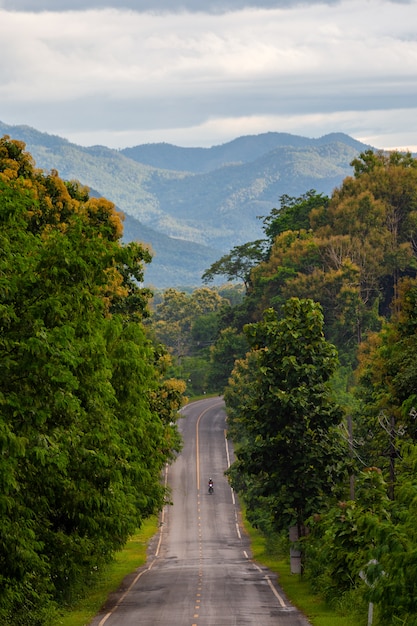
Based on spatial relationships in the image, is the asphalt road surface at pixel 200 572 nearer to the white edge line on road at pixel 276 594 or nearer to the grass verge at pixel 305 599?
the white edge line on road at pixel 276 594

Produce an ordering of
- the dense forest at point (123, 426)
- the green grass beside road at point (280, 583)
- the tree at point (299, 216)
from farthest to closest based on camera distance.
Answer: the tree at point (299, 216)
the green grass beside road at point (280, 583)
the dense forest at point (123, 426)

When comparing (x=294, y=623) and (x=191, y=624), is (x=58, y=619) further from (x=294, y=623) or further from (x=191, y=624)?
(x=294, y=623)

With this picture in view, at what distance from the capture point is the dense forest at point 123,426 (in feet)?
73.4

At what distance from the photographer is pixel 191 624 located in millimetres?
32750

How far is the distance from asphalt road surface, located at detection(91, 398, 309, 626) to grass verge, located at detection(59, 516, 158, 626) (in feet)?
1.75

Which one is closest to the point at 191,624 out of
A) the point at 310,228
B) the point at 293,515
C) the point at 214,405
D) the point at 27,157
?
the point at 293,515

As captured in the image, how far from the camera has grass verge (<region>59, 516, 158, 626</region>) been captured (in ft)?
117

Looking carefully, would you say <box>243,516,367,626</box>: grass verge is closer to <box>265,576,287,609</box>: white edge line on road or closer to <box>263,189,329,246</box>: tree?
<box>265,576,287,609</box>: white edge line on road

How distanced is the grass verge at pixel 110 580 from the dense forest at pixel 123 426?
871 mm

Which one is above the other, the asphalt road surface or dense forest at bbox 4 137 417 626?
dense forest at bbox 4 137 417 626

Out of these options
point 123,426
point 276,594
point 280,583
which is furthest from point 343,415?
point 123,426

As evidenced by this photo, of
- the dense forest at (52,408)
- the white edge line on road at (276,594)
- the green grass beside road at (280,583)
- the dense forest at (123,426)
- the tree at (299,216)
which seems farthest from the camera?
the tree at (299,216)

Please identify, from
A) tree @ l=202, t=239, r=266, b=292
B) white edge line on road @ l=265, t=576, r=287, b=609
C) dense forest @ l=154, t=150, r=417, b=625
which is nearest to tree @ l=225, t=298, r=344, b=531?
dense forest @ l=154, t=150, r=417, b=625

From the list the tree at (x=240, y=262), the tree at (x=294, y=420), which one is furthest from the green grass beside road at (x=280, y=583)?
the tree at (x=240, y=262)
